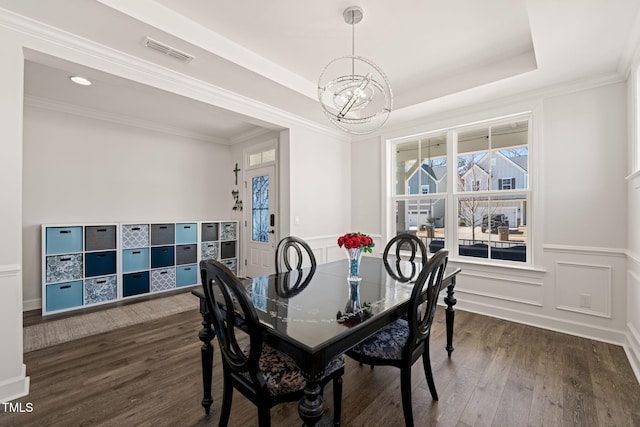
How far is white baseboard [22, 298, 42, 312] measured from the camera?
3518 millimetres

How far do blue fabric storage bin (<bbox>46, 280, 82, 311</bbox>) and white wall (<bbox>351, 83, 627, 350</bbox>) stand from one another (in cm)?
510

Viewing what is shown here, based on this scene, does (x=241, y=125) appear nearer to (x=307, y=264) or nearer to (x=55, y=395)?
(x=307, y=264)

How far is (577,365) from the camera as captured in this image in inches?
91.0

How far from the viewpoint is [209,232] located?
492 centimetres

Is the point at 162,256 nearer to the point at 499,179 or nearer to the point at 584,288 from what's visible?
the point at 499,179

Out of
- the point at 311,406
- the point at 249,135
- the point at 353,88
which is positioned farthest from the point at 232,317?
the point at 249,135

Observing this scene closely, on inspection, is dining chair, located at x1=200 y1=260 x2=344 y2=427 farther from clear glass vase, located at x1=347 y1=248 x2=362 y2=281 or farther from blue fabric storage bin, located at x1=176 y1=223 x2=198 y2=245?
blue fabric storage bin, located at x1=176 y1=223 x2=198 y2=245

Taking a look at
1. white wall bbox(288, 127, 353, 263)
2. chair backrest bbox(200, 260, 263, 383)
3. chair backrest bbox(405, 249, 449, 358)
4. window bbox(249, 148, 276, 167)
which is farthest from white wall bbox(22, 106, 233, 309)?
chair backrest bbox(405, 249, 449, 358)

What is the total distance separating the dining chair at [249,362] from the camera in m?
1.24

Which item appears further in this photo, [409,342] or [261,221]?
[261,221]

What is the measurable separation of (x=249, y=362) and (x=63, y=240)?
12.0ft

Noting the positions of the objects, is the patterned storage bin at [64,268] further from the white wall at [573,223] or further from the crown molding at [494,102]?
the white wall at [573,223]

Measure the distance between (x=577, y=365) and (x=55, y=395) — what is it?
13.0 feet

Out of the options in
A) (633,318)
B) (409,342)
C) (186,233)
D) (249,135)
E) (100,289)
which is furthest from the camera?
(249,135)
